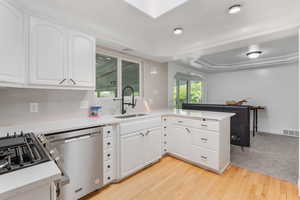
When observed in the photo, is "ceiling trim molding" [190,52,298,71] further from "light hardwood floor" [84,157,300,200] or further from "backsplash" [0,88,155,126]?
"backsplash" [0,88,155,126]

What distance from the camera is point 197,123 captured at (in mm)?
2279

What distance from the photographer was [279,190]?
1.75 metres

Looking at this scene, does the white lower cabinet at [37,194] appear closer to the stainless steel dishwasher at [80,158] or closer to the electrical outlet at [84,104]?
→ the stainless steel dishwasher at [80,158]

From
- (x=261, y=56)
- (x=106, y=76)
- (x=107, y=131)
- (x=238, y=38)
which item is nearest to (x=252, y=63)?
(x=261, y=56)

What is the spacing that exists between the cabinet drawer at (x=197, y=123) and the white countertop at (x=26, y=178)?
203 centimetres

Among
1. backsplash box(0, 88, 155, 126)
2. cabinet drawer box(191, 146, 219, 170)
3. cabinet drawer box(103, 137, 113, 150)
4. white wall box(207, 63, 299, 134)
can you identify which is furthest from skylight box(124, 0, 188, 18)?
white wall box(207, 63, 299, 134)

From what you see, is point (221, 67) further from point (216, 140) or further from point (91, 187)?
point (91, 187)

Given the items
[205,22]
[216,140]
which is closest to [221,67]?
[205,22]

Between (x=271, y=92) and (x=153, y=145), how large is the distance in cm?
475

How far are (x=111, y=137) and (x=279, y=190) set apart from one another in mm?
2294

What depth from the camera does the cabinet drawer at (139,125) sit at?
1.95 meters

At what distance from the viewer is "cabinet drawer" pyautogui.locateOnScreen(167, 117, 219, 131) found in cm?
209

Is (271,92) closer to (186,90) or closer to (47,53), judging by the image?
(186,90)

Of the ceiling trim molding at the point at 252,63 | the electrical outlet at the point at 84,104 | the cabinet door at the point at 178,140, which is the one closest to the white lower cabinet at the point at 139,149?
the cabinet door at the point at 178,140
